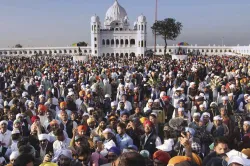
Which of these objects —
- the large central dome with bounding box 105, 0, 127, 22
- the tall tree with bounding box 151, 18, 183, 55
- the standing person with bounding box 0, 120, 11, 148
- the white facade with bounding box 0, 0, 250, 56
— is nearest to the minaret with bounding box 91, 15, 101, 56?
the white facade with bounding box 0, 0, 250, 56

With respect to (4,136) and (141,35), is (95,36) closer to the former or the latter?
(141,35)

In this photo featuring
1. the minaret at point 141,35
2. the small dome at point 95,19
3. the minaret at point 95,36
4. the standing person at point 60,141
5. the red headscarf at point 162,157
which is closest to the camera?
the red headscarf at point 162,157

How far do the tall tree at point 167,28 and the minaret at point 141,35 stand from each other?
43.6ft

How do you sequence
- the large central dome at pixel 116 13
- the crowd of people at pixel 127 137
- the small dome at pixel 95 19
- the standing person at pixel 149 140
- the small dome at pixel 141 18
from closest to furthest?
the crowd of people at pixel 127 137 → the standing person at pixel 149 140 → the small dome at pixel 95 19 → the small dome at pixel 141 18 → the large central dome at pixel 116 13

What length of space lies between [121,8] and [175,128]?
280ft

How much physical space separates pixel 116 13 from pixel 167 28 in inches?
970

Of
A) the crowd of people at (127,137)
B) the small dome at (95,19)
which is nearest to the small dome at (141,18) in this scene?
the small dome at (95,19)

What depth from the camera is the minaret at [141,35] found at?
79312 millimetres

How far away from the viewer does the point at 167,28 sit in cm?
6444

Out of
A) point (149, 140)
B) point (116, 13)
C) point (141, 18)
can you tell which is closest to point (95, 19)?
point (116, 13)

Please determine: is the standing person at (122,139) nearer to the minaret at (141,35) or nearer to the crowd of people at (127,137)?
the crowd of people at (127,137)

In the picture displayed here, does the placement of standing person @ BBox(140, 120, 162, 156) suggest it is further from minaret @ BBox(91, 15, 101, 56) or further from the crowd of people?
minaret @ BBox(91, 15, 101, 56)

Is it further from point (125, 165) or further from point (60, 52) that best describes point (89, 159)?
point (60, 52)

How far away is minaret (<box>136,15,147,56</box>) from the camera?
7931 centimetres
